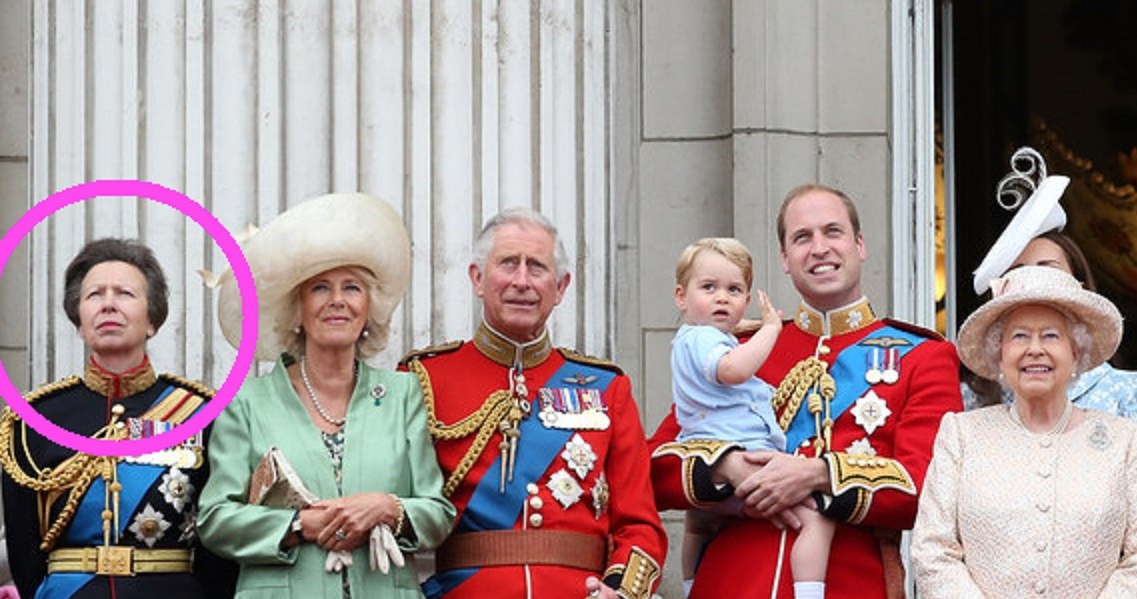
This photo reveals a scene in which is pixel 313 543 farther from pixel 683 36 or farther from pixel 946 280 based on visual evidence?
pixel 946 280

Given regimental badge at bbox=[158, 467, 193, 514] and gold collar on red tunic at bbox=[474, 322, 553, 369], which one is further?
gold collar on red tunic at bbox=[474, 322, 553, 369]

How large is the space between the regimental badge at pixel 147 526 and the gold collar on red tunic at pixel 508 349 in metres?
0.93

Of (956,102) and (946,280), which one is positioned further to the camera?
(956,102)

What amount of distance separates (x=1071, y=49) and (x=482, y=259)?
6944mm

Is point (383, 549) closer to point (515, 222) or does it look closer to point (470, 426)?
point (470, 426)

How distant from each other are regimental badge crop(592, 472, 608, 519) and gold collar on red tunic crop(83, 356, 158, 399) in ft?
3.71

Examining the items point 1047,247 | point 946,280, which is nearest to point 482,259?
point 1047,247

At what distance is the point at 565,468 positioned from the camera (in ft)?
23.5

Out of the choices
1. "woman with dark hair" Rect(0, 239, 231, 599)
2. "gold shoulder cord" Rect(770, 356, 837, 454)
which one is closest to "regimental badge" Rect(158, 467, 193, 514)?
"woman with dark hair" Rect(0, 239, 231, 599)

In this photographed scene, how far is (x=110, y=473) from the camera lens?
699 cm

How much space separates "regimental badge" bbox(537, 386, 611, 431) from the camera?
23.6 feet

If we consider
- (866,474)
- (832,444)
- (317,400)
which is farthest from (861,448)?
(317,400)

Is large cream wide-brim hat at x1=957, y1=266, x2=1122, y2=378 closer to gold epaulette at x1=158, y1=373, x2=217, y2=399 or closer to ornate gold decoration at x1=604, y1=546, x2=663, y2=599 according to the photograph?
ornate gold decoration at x1=604, y1=546, x2=663, y2=599

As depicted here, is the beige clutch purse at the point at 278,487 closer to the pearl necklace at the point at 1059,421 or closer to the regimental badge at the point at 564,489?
the regimental badge at the point at 564,489
